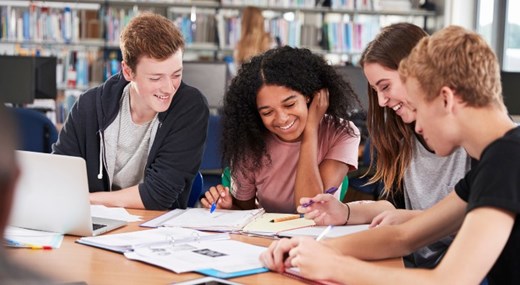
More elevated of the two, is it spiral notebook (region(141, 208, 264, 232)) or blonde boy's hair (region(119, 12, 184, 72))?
blonde boy's hair (region(119, 12, 184, 72))

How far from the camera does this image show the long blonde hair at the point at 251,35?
6.11m

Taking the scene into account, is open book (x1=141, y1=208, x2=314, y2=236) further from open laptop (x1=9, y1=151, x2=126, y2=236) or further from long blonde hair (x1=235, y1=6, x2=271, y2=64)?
long blonde hair (x1=235, y1=6, x2=271, y2=64)

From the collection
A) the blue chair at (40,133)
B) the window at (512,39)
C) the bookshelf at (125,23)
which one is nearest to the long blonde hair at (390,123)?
the blue chair at (40,133)

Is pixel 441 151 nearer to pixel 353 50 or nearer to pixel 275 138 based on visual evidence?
pixel 275 138

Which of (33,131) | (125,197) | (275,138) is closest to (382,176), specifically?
(275,138)

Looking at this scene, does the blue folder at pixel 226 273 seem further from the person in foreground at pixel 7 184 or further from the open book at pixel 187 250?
the person in foreground at pixel 7 184

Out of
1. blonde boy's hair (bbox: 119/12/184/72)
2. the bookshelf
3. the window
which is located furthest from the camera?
the bookshelf

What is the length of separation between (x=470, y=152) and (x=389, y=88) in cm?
74

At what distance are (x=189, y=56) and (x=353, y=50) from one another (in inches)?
62.3

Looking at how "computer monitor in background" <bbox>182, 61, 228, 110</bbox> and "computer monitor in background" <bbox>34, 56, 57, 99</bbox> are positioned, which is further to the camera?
"computer monitor in background" <bbox>34, 56, 57, 99</bbox>

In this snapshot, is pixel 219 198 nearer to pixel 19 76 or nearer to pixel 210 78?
pixel 210 78

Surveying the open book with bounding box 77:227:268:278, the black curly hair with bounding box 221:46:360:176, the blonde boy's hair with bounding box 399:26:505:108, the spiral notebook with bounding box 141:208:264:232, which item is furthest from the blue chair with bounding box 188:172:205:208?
the blonde boy's hair with bounding box 399:26:505:108

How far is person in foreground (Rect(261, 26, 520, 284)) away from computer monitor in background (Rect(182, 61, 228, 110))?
3.31 metres

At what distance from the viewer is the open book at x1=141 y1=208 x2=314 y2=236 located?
189cm
